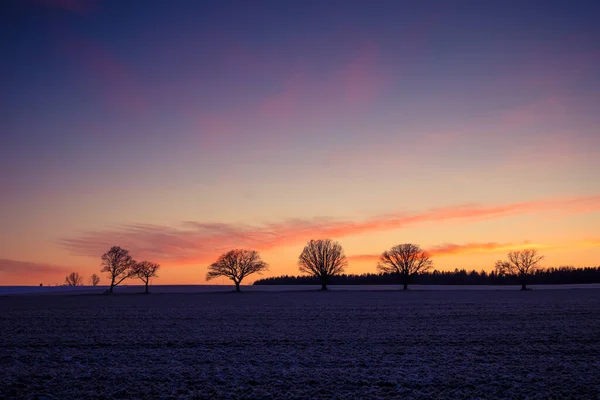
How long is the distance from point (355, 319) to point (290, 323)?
18.7ft

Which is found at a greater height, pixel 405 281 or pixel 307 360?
pixel 307 360

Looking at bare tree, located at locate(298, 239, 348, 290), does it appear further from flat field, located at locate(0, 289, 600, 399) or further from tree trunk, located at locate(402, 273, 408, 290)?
flat field, located at locate(0, 289, 600, 399)

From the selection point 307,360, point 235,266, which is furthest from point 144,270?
point 307,360

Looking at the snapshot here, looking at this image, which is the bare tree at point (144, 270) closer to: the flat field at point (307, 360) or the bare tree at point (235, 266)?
the bare tree at point (235, 266)

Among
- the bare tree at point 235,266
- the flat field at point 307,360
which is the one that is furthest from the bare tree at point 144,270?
the flat field at point 307,360

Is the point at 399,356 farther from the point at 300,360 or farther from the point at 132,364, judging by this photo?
the point at 132,364

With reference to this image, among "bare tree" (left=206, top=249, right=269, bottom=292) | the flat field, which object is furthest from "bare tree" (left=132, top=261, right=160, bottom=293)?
the flat field

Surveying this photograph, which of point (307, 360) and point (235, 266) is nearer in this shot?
point (307, 360)

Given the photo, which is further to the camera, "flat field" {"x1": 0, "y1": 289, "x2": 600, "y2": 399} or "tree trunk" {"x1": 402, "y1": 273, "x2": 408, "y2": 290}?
"tree trunk" {"x1": 402, "y1": 273, "x2": 408, "y2": 290}

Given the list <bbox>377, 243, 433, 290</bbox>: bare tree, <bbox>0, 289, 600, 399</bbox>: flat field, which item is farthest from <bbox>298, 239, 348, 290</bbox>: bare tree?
<bbox>0, 289, 600, 399</bbox>: flat field

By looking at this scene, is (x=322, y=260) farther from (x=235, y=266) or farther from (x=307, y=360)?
(x=307, y=360)

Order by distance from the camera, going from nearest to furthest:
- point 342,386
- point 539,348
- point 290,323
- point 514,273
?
point 342,386
point 539,348
point 290,323
point 514,273

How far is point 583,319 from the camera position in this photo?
103 ft

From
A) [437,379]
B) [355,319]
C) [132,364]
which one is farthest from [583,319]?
[132,364]
